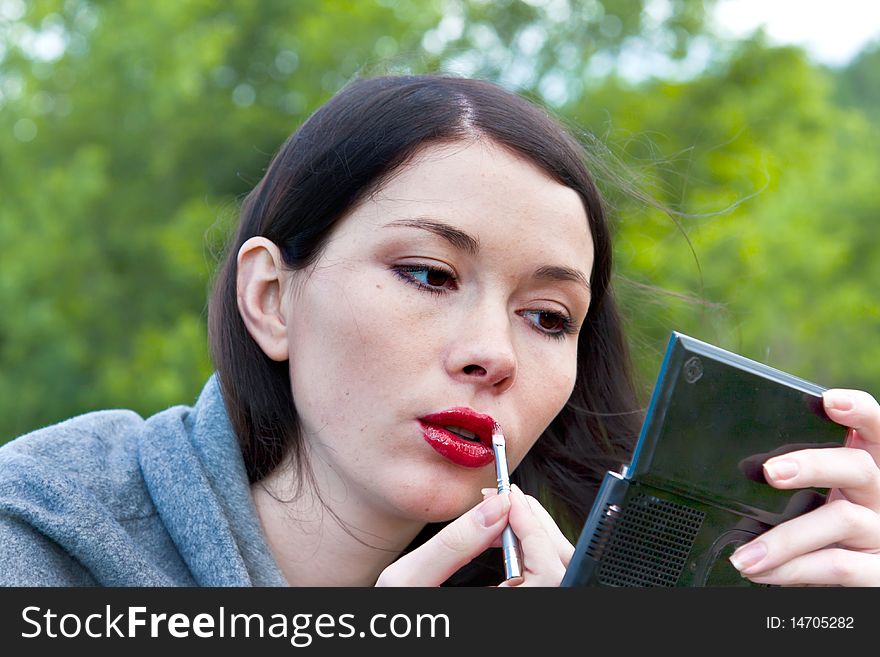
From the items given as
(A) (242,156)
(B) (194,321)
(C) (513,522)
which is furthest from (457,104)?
(A) (242,156)

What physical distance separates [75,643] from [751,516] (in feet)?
3.54

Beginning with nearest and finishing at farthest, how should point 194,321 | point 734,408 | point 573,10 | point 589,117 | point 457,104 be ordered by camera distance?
point 734,408 < point 457,104 < point 194,321 < point 589,117 < point 573,10

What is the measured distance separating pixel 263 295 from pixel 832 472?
→ 1.20 m

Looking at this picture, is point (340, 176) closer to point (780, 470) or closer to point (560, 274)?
point (560, 274)

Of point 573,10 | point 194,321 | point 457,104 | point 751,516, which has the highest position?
point 573,10

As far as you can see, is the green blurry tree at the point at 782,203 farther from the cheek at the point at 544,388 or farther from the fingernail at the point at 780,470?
the fingernail at the point at 780,470

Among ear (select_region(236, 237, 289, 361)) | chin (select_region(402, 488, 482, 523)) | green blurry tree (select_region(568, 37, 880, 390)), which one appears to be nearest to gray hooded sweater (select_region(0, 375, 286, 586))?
ear (select_region(236, 237, 289, 361))

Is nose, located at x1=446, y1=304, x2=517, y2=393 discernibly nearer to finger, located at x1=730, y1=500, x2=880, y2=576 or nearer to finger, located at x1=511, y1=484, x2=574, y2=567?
finger, located at x1=511, y1=484, x2=574, y2=567

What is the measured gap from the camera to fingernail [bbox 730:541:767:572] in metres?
1.60

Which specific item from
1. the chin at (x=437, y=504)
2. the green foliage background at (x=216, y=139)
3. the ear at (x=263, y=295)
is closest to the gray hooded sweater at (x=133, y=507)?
the ear at (x=263, y=295)

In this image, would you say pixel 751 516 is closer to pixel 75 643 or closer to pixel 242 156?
pixel 75 643

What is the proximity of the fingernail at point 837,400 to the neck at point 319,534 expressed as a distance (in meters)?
0.92

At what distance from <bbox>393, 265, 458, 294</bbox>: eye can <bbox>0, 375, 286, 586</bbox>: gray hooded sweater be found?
58 centimetres

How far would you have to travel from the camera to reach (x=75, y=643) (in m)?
1.59
